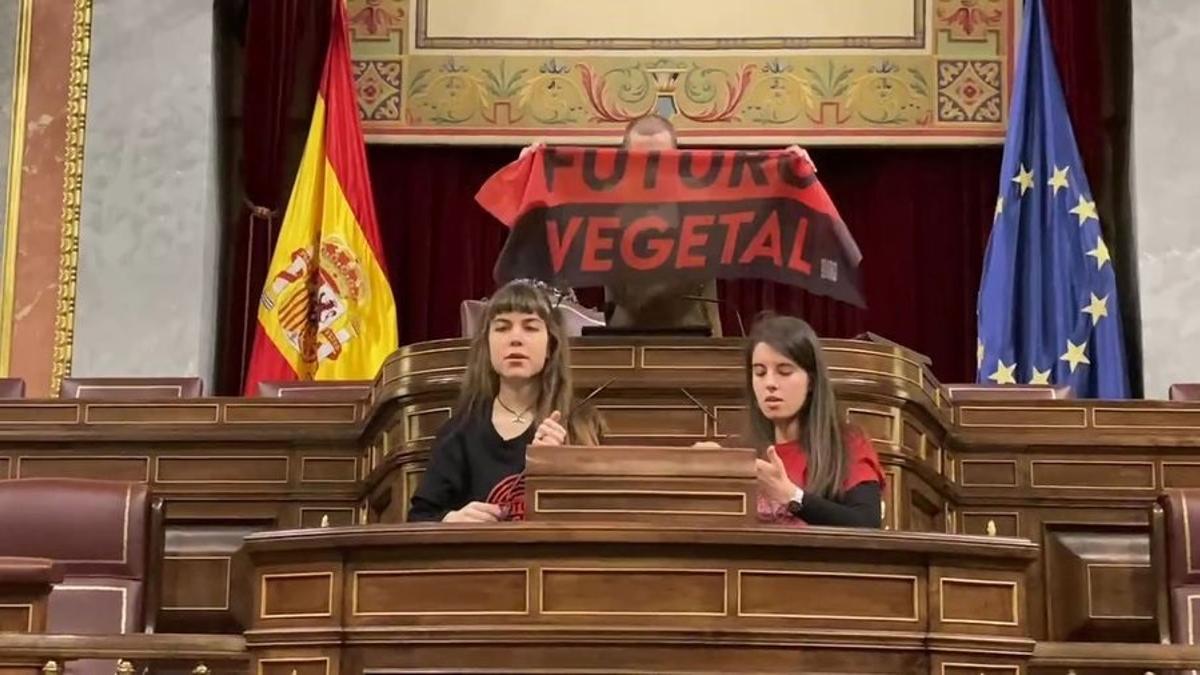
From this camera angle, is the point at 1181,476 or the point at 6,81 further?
the point at 6,81

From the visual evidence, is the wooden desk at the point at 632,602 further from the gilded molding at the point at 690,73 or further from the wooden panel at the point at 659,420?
the gilded molding at the point at 690,73

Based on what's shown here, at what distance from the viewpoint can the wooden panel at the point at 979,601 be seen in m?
3.49

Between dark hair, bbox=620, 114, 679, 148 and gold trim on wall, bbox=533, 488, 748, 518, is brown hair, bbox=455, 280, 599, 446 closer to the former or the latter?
gold trim on wall, bbox=533, 488, 748, 518

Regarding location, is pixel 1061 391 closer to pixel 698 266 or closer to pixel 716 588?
pixel 698 266

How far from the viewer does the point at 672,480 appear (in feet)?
11.6

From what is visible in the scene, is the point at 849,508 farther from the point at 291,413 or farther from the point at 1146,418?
the point at 291,413

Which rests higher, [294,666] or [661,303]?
[661,303]

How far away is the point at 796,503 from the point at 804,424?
1.02 ft

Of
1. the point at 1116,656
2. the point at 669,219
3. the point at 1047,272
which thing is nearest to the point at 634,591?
the point at 1116,656

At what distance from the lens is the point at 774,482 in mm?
3730

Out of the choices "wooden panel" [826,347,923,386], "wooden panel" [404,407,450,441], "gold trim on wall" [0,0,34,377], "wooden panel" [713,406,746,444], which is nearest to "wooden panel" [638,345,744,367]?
"wooden panel" [713,406,746,444]

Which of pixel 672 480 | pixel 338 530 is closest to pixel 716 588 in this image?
pixel 672 480

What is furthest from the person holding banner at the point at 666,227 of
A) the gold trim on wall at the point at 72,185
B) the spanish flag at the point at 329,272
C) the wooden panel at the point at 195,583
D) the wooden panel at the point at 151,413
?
the gold trim on wall at the point at 72,185

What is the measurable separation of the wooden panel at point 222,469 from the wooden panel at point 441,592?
231cm
